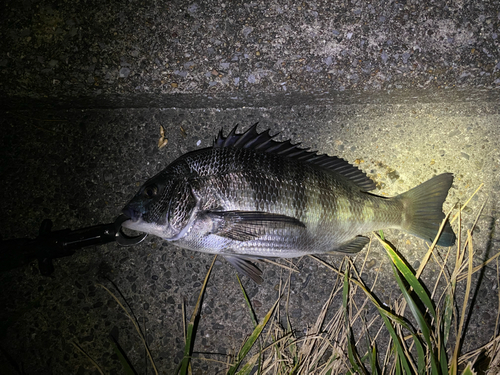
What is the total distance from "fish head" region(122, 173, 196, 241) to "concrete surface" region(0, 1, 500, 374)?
53 cm

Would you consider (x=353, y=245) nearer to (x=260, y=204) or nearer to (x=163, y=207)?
(x=260, y=204)

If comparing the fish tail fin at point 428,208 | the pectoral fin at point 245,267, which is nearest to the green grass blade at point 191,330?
the pectoral fin at point 245,267

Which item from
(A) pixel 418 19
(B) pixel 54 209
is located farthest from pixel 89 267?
(A) pixel 418 19

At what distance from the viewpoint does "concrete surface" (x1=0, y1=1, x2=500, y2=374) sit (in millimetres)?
2133

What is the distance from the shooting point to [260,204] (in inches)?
74.8

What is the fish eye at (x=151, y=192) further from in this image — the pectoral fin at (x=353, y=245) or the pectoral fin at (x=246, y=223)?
the pectoral fin at (x=353, y=245)

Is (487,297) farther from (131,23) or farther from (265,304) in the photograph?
(131,23)

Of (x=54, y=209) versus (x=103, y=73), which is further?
(x=54, y=209)

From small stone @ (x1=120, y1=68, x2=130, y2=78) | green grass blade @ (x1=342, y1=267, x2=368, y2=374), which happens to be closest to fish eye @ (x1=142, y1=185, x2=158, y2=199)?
small stone @ (x1=120, y1=68, x2=130, y2=78)

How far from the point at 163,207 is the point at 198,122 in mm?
851

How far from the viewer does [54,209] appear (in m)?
2.45

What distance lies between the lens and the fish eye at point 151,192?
1943 millimetres

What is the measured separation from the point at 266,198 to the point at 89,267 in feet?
5.38

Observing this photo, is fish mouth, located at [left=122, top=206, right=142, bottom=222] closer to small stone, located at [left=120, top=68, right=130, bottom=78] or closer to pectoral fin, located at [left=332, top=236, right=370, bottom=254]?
small stone, located at [left=120, top=68, right=130, bottom=78]
